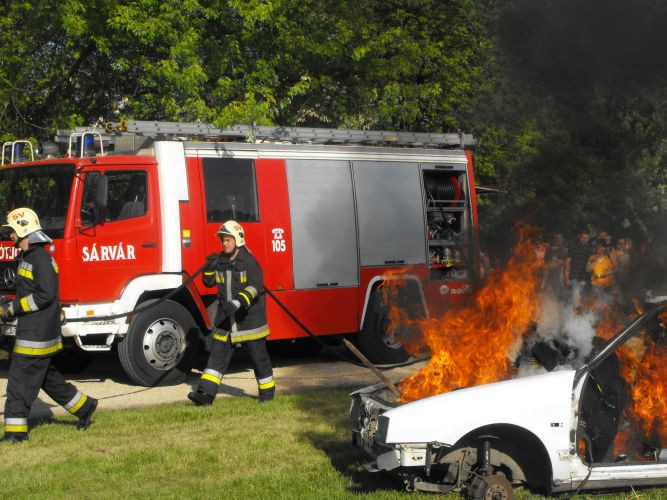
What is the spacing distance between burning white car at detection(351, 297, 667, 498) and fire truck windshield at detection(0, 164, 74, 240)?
5718 mm

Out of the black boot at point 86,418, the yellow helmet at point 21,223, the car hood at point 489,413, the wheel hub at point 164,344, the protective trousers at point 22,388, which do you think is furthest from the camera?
the wheel hub at point 164,344

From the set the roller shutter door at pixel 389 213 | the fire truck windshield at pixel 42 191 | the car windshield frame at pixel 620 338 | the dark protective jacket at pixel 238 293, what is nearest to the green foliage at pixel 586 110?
the roller shutter door at pixel 389 213

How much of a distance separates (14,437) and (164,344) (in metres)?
3.08

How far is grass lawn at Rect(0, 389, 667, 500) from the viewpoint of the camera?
634 centimetres

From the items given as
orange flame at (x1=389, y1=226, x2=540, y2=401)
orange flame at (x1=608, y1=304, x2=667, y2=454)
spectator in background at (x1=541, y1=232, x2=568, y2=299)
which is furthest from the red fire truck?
orange flame at (x1=608, y1=304, x2=667, y2=454)

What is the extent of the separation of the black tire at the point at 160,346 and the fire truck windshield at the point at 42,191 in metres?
1.31

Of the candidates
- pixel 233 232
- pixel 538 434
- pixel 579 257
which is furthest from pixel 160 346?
pixel 538 434

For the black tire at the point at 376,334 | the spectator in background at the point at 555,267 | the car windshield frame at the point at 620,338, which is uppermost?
the spectator in background at the point at 555,267

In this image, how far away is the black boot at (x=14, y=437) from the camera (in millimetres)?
7719

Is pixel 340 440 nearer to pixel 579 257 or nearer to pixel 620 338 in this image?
pixel 620 338

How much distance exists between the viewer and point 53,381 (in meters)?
8.03

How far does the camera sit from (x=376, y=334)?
12.7 meters

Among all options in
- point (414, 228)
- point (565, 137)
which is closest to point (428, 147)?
point (414, 228)

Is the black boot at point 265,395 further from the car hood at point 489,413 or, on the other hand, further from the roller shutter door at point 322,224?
the car hood at point 489,413
